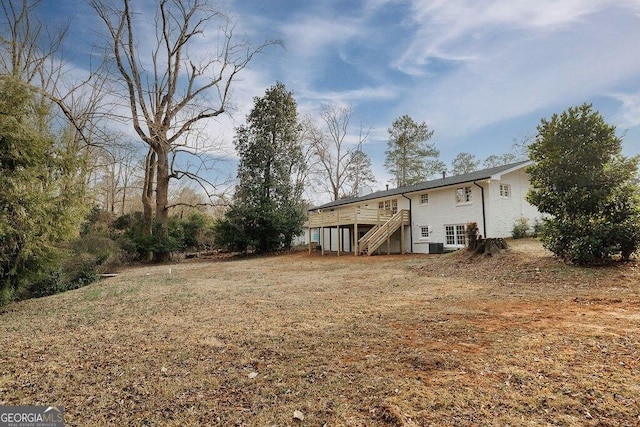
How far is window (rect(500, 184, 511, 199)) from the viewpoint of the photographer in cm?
1784

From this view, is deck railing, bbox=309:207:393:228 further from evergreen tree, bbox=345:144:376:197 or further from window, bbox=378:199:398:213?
evergreen tree, bbox=345:144:376:197

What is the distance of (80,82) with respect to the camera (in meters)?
18.2

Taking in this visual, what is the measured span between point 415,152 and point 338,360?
108 feet

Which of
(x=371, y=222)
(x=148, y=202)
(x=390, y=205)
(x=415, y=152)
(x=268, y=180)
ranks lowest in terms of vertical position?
(x=371, y=222)

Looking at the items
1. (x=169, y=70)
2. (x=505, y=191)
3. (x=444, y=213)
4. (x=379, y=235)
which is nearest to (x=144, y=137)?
(x=169, y=70)

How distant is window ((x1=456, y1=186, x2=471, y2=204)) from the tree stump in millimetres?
6405

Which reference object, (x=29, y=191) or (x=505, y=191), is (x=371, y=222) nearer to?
(x=505, y=191)

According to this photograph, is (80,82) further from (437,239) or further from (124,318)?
(437,239)

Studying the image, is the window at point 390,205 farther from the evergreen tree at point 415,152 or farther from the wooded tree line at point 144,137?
the evergreen tree at point 415,152

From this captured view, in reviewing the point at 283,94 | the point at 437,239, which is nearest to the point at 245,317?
the point at 437,239

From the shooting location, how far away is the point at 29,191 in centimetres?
715

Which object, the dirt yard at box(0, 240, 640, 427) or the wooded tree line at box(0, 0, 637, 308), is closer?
the dirt yard at box(0, 240, 640, 427)
